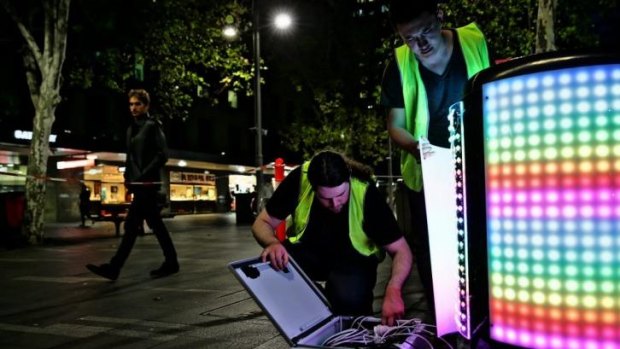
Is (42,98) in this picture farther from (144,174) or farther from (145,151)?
(144,174)

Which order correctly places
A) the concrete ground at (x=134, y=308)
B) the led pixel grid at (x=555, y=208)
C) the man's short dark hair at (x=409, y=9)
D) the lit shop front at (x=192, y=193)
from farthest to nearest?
the lit shop front at (x=192, y=193), the concrete ground at (x=134, y=308), the man's short dark hair at (x=409, y=9), the led pixel grid at (x=555, y=208)

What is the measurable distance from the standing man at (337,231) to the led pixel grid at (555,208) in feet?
4.40

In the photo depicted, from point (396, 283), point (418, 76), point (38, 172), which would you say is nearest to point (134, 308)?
point (396, 283)

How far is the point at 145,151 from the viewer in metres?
7.12

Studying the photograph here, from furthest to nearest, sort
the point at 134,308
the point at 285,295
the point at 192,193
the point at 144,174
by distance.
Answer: the point at 192,193 → the point at 144,174 → the point at 134,308 → the point at 285,295

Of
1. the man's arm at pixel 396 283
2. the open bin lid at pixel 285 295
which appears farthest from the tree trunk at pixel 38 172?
the man's arm at pixel 396 283

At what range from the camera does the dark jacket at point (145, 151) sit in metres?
6.98

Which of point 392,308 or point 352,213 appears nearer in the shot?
point 392,308

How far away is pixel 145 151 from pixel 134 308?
95.4 inches

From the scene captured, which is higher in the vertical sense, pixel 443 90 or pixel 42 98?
pixel 42 98

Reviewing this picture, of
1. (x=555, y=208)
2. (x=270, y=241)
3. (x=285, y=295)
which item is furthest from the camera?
(x=270, y=241)

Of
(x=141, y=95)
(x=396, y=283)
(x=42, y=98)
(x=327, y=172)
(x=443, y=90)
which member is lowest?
(x=396, y=283)

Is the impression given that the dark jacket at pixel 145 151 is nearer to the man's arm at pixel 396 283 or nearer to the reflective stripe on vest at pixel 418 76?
the man's arm at pixel 396 283

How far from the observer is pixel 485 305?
174cm
